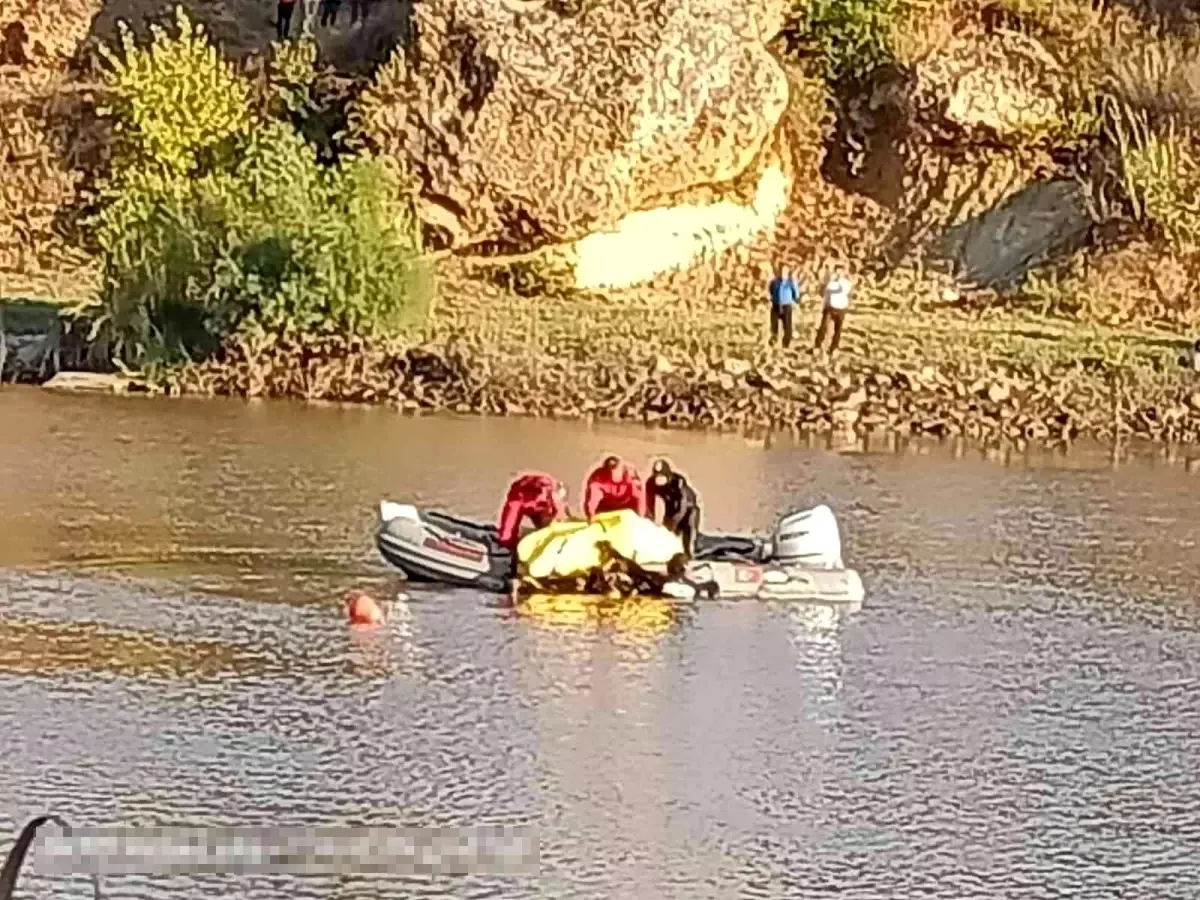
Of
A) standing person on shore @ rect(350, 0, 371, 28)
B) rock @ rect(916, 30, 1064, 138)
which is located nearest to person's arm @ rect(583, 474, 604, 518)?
rock @ rect(916, 30, 1064, 138)

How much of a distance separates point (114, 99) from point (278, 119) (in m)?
2.60

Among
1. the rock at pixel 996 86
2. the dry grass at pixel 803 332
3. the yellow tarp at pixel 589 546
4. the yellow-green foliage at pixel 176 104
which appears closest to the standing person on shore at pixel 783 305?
the dry grass at pixel 803 332

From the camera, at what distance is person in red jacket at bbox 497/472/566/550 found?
67.7 feet

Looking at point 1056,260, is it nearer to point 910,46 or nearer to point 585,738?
point 910,46

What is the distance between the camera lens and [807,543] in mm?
20922

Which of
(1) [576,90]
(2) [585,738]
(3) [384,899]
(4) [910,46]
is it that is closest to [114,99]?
(1) [576,90]

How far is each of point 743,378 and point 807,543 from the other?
493 inches

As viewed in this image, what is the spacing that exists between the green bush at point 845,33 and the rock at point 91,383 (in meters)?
15.6

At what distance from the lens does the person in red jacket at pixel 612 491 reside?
2053 cm

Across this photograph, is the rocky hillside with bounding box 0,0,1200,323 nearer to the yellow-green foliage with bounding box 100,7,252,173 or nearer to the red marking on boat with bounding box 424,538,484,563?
the yellow-green foliage with bounding box 100,7,252,173

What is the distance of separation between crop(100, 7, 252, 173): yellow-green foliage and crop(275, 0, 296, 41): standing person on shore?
3.26m

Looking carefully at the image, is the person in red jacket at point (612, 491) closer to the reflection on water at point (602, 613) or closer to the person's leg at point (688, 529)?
the person's leg at point (688, 529)

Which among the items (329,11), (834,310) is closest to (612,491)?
(834,310)

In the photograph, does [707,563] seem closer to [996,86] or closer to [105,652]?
[105,652]
